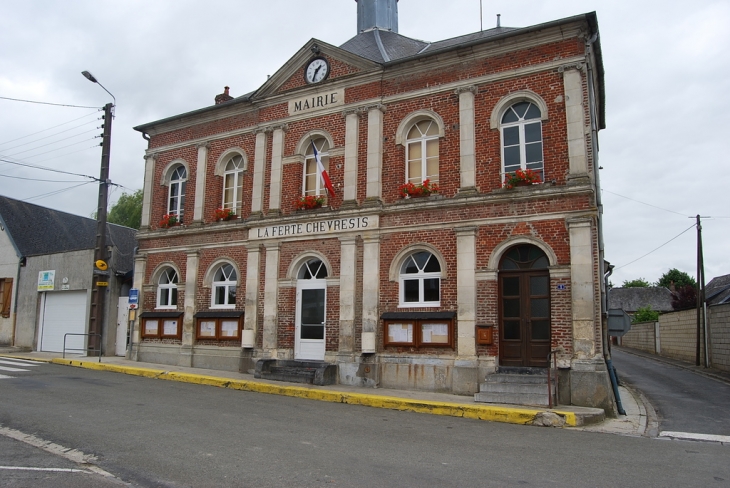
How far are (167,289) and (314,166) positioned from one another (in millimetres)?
6521

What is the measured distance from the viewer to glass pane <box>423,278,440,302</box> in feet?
44.6

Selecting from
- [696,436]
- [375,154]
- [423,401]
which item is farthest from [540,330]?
[375,154]

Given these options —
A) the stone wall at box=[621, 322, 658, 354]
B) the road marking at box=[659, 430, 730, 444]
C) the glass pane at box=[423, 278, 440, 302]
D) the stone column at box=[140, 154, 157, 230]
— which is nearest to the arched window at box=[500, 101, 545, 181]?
the glass pane at box=[423, 278, 440, 302]

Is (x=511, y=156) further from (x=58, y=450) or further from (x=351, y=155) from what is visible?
(x=58, y=450)

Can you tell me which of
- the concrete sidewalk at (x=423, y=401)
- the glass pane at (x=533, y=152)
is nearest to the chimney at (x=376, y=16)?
the glass pane at (x=533, y=152)

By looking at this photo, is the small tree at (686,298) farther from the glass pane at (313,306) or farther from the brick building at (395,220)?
the glass pane at (313,306)

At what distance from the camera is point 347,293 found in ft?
47.6

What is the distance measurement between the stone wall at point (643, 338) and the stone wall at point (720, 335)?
10.5 m

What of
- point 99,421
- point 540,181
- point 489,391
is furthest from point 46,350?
point 540,181

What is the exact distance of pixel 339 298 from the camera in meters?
14.7

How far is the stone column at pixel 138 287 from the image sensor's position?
60.3 ft

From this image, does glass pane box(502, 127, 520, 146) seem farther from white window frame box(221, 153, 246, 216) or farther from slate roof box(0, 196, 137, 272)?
slate roof box(0, 196, 137, 272)

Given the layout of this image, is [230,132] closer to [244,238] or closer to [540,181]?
[244,238]

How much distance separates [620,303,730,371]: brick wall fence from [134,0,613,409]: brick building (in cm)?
1004
